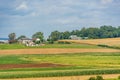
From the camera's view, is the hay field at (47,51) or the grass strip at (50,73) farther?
the hay field at (47,51)

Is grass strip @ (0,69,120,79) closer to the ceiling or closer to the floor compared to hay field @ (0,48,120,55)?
Result: closer to the floor

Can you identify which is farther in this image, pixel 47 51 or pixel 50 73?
pixel 47 51

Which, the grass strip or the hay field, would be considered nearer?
the grass strip

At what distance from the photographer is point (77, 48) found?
10575 cm

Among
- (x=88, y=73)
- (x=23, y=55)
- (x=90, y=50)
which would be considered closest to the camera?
(x=88, y=73)

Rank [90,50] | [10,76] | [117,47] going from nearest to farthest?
[10,76] → [90,50] → [117,47]

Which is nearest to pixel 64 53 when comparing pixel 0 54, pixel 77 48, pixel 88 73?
pixel 77 48

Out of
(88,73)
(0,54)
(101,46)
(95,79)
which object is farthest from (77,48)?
(95,79)

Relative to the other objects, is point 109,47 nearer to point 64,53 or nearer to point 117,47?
point 117,47

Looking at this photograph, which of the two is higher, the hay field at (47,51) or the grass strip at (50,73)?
the hay field at (47,51)

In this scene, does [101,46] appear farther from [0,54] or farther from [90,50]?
[0,54]

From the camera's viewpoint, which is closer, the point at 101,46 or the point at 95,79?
the point at 95,79

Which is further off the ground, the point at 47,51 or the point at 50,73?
the point at 47,51

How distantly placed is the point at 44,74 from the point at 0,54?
4617cm
